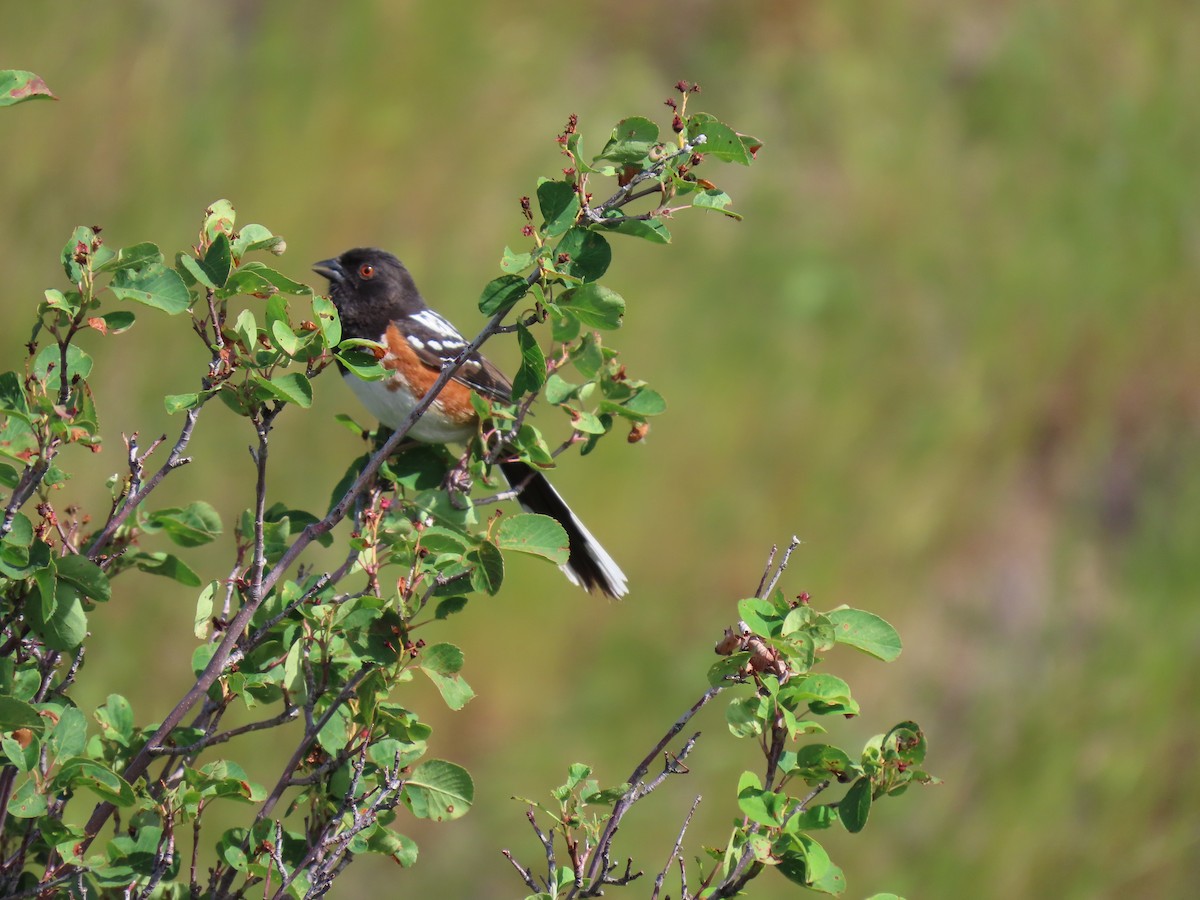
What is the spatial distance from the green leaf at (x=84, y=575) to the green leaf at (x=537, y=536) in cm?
58

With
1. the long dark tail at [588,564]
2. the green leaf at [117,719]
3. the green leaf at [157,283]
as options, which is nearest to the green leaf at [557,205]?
the green leaf at [157,283]

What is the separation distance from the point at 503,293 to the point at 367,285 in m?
2.23

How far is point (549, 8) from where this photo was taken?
7527 mm

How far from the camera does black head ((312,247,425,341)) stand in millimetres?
4016

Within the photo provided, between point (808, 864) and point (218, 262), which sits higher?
point (218, 262)

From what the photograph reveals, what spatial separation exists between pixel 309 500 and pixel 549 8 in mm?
3582

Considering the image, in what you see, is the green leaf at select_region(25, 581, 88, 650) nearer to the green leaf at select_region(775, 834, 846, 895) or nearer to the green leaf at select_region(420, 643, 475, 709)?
the green leaf at select_region(420, 643, 475, 709)

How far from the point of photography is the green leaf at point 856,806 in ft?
5.75

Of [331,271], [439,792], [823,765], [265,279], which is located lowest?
[439,792]

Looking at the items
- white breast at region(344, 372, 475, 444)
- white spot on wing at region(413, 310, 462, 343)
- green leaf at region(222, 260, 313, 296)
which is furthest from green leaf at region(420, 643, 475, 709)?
white spot on wing at region(413, 310, 462, 343)

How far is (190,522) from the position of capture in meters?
2.21

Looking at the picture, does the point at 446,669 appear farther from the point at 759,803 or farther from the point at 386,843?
the point at 759,803

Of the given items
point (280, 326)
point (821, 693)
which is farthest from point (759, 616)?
point (280, 326)

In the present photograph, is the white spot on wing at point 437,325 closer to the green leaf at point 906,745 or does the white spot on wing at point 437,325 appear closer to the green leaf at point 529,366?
the green leaf at point 529,366
